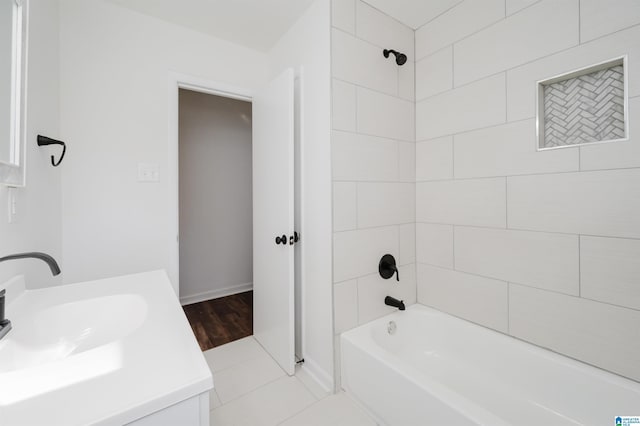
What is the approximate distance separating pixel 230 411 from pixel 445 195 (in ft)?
6.20

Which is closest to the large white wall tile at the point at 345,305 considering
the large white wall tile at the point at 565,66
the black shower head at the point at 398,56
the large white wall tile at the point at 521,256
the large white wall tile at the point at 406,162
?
the large white wall tile at the point at 521,256

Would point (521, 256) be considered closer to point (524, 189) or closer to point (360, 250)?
point (524, 189)

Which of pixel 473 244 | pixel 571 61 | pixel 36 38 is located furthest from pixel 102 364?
pixel 571 61

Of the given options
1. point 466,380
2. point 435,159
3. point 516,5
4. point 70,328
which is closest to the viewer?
point 70,328

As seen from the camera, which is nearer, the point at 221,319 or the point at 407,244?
the point at 407,244

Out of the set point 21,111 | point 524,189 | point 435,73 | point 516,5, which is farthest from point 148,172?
point 516,5

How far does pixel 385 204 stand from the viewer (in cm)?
188

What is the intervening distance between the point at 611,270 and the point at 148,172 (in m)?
2.64

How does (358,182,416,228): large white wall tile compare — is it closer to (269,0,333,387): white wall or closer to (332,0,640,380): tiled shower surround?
(332,0,640,380): tiled shower surround

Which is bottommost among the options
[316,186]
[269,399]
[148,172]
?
[269,399]

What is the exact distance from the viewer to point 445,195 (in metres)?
1.90

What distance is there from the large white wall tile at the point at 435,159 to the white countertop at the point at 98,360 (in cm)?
176

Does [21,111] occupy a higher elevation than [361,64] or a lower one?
lower

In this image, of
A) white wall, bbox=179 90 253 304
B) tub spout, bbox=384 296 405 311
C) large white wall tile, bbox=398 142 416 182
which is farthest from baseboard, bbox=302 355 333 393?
white wall, bbox=179 90 253 304
